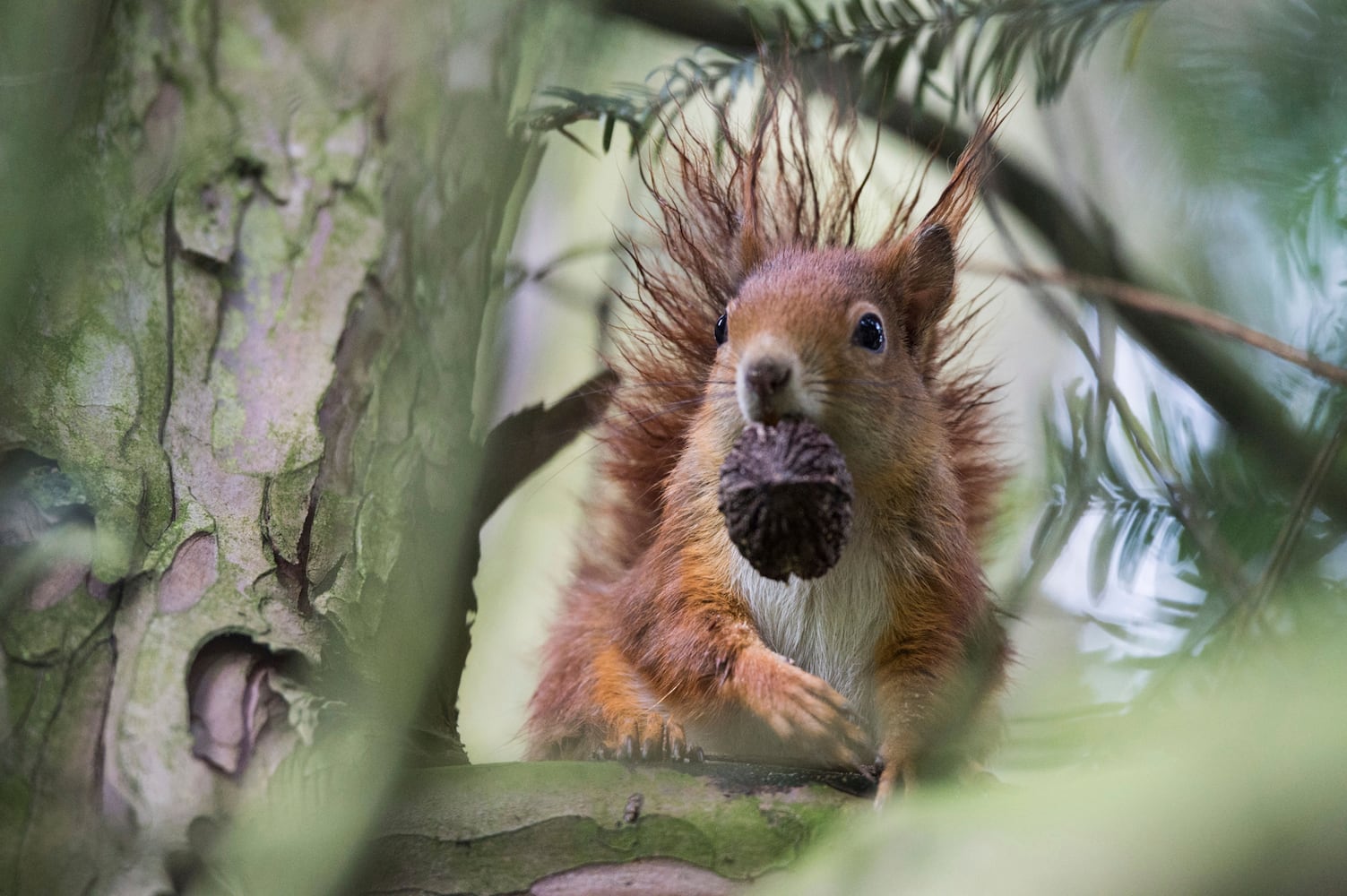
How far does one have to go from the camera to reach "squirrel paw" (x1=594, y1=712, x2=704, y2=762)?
4.54 feet

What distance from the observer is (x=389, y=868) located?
3.73 feet

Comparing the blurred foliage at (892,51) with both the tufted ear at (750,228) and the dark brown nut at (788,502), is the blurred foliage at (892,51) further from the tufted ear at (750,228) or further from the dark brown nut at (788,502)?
the dark brown nut at (788,502)

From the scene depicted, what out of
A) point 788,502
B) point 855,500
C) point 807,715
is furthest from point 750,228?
point 807,715

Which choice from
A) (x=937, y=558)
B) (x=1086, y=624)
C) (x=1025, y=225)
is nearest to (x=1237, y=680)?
(x=1086, y=624)

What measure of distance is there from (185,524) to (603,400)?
2.78 feet

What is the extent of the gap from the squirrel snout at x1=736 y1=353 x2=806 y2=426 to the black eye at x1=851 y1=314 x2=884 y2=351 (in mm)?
193

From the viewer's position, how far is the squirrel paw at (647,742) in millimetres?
1384

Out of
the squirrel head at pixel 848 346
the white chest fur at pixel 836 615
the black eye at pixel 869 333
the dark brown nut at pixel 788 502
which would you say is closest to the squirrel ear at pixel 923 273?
the squirrel head at pixel 848 346

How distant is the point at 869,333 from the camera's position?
1535 mm

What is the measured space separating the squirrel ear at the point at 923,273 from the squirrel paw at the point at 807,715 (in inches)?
24.8

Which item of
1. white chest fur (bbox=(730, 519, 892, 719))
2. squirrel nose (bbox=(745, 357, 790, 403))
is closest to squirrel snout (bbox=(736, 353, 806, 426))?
squirrel nose (bbox=(745, 357, 790, 403))

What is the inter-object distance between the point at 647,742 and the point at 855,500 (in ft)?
1.50

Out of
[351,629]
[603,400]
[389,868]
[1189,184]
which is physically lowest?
[389,868]

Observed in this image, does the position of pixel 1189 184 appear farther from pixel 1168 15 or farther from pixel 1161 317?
pixel 1161 317
